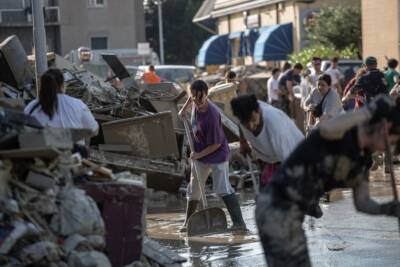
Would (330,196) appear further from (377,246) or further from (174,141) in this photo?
(377,246)

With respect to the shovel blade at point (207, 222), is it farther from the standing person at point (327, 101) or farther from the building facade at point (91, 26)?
the building facade at point (91, 26)

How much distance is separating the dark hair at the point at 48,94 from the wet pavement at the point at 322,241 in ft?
6.03

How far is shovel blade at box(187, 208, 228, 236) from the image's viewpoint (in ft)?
36.5

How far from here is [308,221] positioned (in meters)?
11.4

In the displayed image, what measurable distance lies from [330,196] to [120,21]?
154ft

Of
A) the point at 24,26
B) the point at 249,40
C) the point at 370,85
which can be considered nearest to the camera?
the point at 370,85

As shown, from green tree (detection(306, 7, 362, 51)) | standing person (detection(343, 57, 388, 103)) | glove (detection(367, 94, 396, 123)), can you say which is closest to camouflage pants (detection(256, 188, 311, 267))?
glove (detection(367, 94, 396, 123))

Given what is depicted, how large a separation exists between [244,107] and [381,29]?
23.9 meters

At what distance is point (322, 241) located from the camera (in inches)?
403

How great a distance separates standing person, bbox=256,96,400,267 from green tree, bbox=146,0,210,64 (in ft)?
245

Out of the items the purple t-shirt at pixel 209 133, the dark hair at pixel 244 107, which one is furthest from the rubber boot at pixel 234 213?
the dark hair at pixel 244 107

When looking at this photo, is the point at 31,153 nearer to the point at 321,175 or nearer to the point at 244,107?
the point at 244,107

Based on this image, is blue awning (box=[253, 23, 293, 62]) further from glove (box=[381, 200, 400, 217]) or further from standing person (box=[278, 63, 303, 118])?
glove (box=[381, 200, 400, 217])

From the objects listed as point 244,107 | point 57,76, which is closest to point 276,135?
point 244,107
